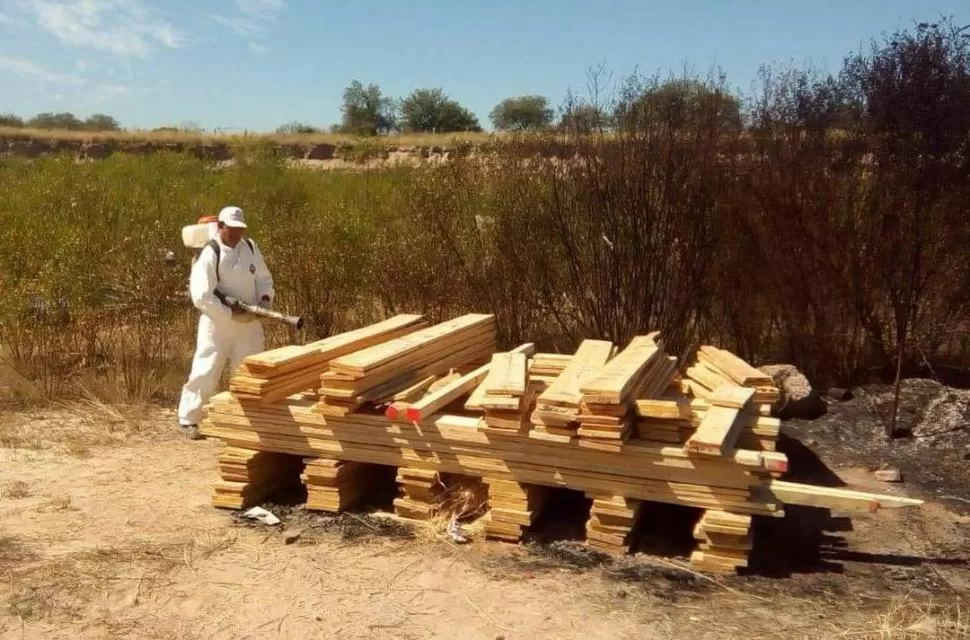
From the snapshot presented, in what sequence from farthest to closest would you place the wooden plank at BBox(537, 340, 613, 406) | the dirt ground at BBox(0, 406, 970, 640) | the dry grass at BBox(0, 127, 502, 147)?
1. the dry grass at BBox(0, 127, 502, 147)
2. the wooden plank at BBox(537, 340, 613, 406)
3. the dirt ground at BBox(0, 406, 970, 640)

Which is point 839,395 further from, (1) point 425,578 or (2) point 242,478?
(2) point 242,478

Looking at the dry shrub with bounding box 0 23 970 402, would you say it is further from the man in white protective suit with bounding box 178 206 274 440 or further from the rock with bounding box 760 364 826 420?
the man in white protective suit with bounding box 178 206 274 440

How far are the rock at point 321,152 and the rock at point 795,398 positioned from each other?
31607mm

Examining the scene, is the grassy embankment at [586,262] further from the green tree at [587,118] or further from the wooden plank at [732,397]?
the wooden plank at [732,397]

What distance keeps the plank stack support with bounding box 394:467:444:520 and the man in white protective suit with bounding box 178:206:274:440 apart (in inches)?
109

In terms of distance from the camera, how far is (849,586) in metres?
4.45

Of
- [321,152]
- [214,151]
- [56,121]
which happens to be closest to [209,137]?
[214,151]

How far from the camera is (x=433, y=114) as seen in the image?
42.4 meters

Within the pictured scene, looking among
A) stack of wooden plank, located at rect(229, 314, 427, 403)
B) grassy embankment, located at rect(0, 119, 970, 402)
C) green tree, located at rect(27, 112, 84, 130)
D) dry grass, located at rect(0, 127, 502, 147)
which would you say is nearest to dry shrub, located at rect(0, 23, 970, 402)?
grassy embankment, located at rect(0, 119, 970, 402)

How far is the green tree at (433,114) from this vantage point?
4134 centimetres

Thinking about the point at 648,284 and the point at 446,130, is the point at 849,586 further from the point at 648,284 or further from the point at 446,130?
the point at 446,130

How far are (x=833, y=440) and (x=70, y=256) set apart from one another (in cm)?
776

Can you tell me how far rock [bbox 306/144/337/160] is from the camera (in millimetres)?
36688

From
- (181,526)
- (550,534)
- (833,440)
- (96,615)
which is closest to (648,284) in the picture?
(833,440)
